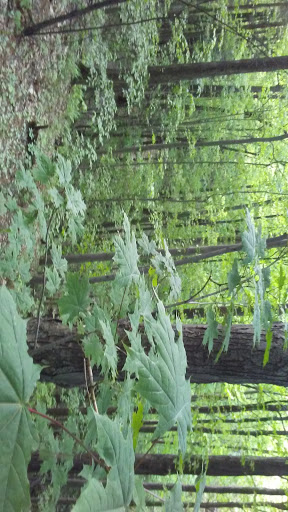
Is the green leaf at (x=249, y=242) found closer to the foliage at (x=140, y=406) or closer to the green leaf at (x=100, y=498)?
the foliage at (x=140, y=406)

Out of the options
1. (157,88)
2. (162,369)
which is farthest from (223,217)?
(162,369)

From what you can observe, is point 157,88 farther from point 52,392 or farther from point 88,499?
point 88,499

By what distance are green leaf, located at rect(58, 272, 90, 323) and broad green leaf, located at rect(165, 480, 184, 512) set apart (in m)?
0.81

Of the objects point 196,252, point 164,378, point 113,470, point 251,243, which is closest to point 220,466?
point 196,252

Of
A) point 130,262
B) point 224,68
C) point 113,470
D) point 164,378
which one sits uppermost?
point 224,68

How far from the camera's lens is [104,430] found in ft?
2.31

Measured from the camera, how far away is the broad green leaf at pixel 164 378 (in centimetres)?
80

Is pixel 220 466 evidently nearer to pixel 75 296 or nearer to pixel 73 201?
pixel 75 296

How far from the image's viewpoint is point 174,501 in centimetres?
82

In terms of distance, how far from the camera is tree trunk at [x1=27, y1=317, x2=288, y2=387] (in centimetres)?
201

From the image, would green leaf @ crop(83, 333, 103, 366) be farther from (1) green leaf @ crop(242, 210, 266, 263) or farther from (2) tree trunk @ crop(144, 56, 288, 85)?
(2) tree trunk @ crop(144, 56, 288, 85)

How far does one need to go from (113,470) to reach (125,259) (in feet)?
2.52

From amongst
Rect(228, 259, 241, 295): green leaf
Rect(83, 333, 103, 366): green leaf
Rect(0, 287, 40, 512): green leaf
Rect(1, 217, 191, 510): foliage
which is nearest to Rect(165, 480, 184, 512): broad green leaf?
Rect(1, 217, 191, 510): foliage

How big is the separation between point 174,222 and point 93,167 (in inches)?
42.3
